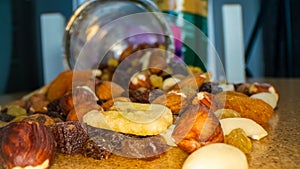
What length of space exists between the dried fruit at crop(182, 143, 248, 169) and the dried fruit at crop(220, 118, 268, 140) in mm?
71

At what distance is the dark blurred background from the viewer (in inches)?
43.8

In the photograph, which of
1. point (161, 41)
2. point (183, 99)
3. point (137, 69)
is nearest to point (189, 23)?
point (161, 41)

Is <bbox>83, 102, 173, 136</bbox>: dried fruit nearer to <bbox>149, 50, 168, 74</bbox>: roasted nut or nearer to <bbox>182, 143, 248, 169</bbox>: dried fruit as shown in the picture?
<bbox>182, 143, 248, 169</bbox>: dried fruit

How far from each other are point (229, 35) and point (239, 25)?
0.03 meters

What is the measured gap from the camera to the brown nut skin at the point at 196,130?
0.98 ft

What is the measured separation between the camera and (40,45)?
1204 millimetres

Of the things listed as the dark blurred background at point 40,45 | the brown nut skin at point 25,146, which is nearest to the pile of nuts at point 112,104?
the brown nut skin at point 25,146

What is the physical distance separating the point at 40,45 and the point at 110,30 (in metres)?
0.51

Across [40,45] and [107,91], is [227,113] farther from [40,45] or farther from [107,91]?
[40,45]

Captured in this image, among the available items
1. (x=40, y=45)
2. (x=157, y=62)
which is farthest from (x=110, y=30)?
(x=40, y=45)

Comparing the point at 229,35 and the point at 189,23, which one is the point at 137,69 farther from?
the point at 229,35

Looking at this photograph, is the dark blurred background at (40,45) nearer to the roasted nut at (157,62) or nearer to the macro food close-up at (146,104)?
the macro food close-up at (146,104)

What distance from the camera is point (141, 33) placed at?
751 millimetres

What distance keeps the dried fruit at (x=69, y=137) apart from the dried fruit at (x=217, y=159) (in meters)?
0.10
